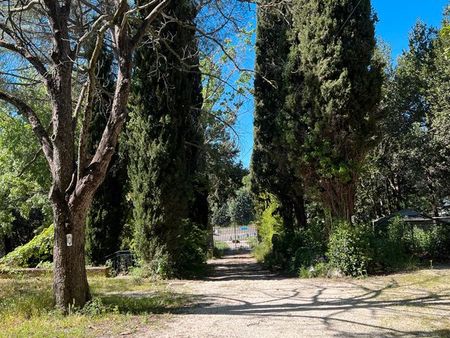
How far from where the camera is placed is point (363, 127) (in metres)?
11.9

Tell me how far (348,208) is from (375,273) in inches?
78.4

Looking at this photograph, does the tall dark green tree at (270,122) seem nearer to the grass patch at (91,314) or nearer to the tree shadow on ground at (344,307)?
the tree shadow on ground at (344,307)

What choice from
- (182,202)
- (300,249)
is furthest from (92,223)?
(300,249)

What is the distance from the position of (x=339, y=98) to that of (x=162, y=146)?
5229mm

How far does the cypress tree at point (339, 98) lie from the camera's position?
11.7 meters

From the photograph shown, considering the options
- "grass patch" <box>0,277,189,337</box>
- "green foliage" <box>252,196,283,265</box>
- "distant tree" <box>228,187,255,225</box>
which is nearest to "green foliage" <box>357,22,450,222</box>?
"green foliage" <box>252,196,283,265</box>

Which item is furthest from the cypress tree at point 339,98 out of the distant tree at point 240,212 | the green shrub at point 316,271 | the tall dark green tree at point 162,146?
the distant tree at point 240,212

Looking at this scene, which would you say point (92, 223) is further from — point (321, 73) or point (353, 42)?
point (353, 42)

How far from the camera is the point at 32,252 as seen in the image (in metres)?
15.0

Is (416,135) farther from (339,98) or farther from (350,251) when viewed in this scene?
(350,251)

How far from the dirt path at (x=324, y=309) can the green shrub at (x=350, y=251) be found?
703mm

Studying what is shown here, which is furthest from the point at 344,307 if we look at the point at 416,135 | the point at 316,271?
the point at 416,135

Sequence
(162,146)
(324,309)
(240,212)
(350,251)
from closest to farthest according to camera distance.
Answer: (324,309) < (350,251) < (162,146) < (240,212)

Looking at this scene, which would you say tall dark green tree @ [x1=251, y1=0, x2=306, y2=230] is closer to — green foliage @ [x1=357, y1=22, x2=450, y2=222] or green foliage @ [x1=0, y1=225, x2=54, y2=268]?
green foliage @ [x1=357, y1=22, x2=450, y2=222]
